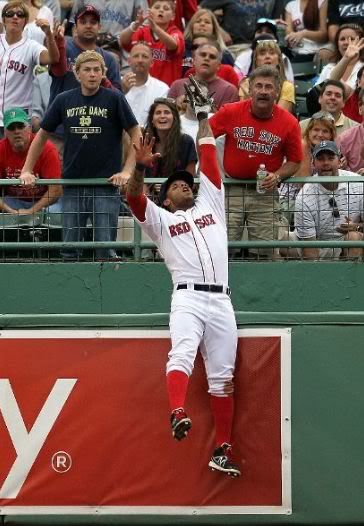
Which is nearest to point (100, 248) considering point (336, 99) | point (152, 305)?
point (152, 305)

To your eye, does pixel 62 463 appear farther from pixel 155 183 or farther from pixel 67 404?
pixel 155 183

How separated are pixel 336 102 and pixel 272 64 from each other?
0.73 m

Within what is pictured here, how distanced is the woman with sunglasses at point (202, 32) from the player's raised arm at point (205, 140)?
4832mm

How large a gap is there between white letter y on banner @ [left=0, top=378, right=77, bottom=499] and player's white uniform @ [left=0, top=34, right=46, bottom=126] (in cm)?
500

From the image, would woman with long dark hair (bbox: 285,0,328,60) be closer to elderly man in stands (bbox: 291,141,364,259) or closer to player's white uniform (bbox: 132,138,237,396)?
elderly man in stands (bbox: 291,141,364,259)

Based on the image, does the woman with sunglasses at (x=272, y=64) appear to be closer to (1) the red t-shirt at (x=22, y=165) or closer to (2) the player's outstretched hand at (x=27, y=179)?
(1) the red t-shirt at (x=22, y=165)

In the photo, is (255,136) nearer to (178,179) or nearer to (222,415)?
(178,179)

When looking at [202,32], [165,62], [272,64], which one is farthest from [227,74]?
[272,64]

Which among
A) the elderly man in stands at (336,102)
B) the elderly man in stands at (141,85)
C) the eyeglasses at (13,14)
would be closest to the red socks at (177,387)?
the elderly man in stands at (336,102)

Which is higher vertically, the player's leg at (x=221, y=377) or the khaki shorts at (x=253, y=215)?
the khaki shorts at (x=253, y=215)

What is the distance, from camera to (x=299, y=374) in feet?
27.5

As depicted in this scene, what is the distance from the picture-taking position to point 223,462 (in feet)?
26.8

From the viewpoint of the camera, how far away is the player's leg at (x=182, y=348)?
7.92m

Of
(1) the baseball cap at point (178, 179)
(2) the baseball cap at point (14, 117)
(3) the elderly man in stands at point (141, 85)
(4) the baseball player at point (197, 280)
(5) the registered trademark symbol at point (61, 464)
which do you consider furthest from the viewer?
(3) the elderly man in stands at point (141, 85)
